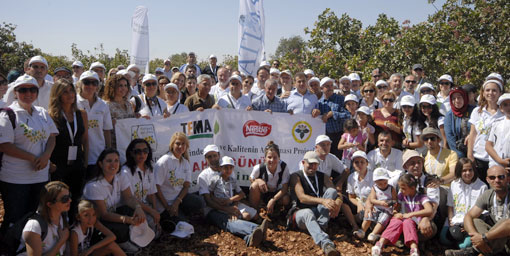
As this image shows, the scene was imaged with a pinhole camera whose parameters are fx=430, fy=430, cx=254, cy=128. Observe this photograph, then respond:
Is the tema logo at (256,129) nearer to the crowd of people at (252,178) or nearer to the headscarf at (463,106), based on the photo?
the crowd of people at (252,178)

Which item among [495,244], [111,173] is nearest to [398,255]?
[495,244]

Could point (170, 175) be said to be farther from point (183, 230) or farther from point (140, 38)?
point (140, 38)

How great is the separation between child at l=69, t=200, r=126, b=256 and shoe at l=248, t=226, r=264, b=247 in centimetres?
182

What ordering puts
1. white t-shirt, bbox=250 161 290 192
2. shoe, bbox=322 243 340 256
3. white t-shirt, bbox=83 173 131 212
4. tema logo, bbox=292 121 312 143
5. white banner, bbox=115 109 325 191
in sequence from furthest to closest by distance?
tema logo, bbox=292 121 312 143 < white banner, bbox=115 109 325 191 < white t-shirt, bbox=250 161 290 192 < shoe, bbox=322 243 340 256 < white t-shirt, bbox=83 173 131 212

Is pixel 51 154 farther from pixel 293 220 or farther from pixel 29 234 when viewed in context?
pixel 293 220

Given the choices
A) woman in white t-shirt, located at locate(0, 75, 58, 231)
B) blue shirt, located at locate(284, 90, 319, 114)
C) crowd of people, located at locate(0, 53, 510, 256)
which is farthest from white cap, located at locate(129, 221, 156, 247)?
blue shirt, located at locate(284, 90, 319, 114)

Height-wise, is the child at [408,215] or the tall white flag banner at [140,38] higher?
the tall white flag banner at [140,38]

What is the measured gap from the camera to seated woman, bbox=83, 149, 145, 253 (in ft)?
18.3

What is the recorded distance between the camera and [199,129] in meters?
8.06

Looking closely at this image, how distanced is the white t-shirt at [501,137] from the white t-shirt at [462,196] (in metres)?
0.46

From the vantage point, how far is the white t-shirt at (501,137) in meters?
6.38

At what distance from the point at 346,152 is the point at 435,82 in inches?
329

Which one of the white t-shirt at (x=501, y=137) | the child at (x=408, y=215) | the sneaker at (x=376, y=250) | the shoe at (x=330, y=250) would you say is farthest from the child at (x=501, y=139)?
the shoe at (x=330, y=250)

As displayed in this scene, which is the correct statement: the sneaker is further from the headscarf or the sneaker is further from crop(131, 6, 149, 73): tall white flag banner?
crop(131, 6, 149, 73): tall white flag banner
